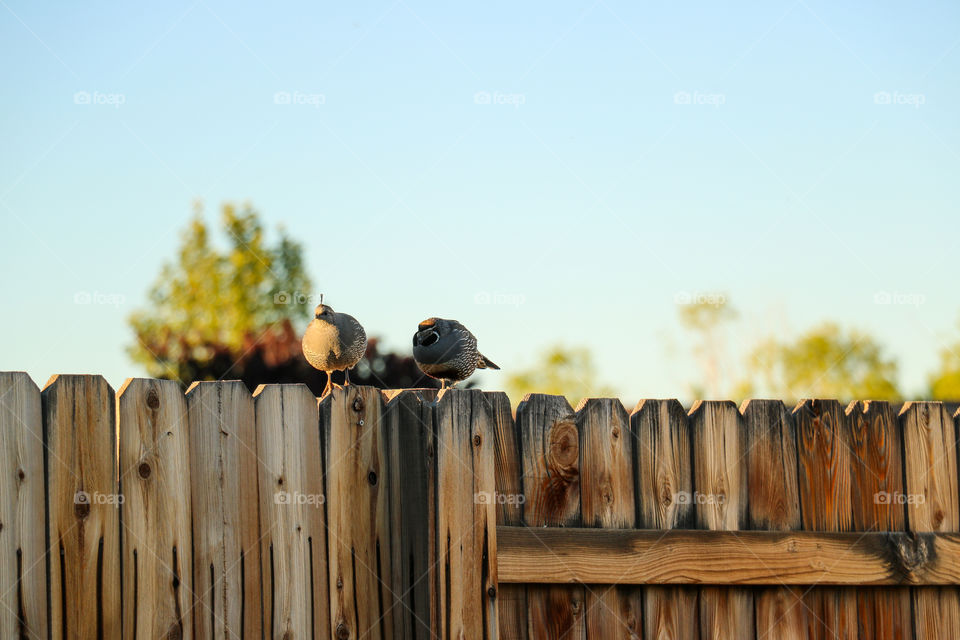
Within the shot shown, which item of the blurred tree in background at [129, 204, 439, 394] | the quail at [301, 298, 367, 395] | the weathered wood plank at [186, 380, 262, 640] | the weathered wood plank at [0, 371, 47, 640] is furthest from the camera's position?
the blurred tree in background at [129, 204, 439, 394]

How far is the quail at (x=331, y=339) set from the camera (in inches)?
210

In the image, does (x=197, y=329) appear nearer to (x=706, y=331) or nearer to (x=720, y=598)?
(x=706, y=331)

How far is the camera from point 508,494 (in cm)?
376

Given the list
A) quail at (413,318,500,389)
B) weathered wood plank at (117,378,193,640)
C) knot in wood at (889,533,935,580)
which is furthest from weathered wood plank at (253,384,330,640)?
knot in wood at (889,533,935,580)

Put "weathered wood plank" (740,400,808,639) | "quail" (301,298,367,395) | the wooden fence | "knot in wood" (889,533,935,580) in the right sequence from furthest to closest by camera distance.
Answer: "quail" (301,298,367,395) → "knot in wood" (889,533,935,580) → "weathered wood plank" (740,400,808,639) → the wooden fence

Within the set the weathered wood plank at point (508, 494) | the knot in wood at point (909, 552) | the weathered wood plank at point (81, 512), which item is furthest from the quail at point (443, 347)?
the knot in wood at point (909, 552)

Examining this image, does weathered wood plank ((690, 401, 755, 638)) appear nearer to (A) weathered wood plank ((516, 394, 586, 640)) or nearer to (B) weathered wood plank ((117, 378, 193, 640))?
(A) weathered wood plank ((516, 394, 586, 640))

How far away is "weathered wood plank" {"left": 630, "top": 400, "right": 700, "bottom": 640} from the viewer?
3.84 meters

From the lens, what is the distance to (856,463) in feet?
13.6

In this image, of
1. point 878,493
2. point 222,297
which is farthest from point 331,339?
point 222,297

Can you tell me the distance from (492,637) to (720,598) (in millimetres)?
1040

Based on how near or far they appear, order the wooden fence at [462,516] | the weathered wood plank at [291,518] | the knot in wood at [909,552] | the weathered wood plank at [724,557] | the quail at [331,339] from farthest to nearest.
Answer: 1. the quail at [331,339]
2. the knot in wood at [909,552]
3. the weathered wood plank at [724,557]
4. the weathered wood plank at [291,518]
5. the wooden fence at [462,516]

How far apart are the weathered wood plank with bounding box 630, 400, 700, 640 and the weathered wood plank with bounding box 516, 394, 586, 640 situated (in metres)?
0.29

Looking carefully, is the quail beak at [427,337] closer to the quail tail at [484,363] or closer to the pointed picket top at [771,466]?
the quail tail at [484,363]
